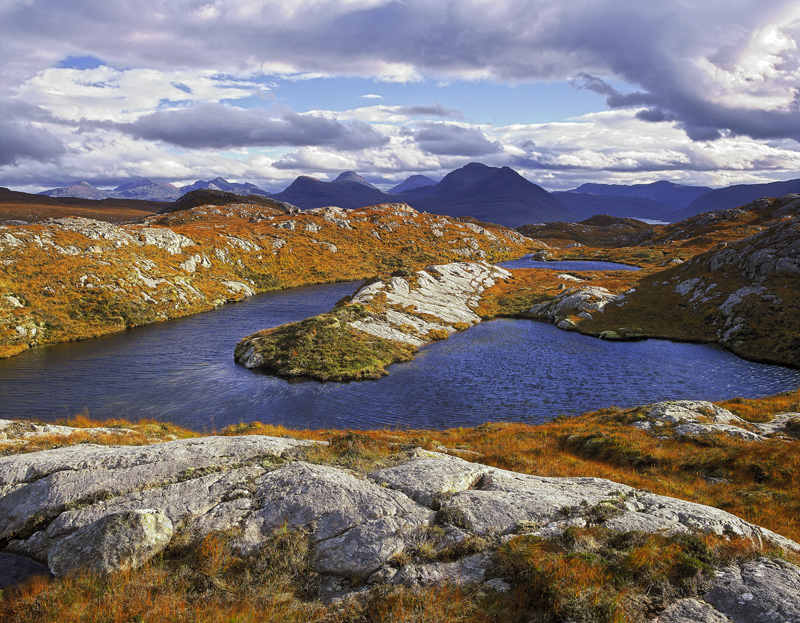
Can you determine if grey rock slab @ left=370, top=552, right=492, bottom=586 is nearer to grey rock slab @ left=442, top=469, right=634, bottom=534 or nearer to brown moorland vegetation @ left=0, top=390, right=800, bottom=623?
brown moorland vegetation @ left=0, top=390, right=800, bottom=623

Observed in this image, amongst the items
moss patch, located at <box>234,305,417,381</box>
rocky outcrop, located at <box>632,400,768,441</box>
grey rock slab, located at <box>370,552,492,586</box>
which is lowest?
moss patch, located at <box>234,305,417,381</box>

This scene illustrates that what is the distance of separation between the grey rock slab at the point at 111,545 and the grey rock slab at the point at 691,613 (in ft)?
37.7

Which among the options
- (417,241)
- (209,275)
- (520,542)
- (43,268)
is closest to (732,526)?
(520,542)

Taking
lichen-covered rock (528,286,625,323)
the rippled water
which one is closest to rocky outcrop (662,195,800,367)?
lichen-covered rock (528,286,625,323)

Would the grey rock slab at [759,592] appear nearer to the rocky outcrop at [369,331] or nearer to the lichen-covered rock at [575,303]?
the rocky outcrop at [369,331]

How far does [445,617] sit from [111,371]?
5187cm

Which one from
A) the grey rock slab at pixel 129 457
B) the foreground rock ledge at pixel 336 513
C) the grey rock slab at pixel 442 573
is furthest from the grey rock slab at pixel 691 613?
the grey rock slab at pixel 129 457

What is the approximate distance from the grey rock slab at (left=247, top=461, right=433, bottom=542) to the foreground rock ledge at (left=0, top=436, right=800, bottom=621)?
36 millimetres

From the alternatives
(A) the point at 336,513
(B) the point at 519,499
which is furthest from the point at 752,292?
(A) the point at 336,513

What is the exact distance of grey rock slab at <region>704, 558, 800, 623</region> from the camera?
8.16 metres

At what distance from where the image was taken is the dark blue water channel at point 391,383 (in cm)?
3762

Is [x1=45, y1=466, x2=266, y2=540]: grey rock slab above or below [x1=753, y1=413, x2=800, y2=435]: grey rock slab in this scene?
above

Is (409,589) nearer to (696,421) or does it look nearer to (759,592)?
(759,592)

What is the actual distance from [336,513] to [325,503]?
21.3 inches
